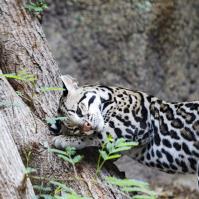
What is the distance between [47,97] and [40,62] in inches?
11.3

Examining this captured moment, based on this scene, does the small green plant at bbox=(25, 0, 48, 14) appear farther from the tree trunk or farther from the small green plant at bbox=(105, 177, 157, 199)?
the small green plant at bbox=(105, 177, 157, 199)

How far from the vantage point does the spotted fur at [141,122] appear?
3822mm

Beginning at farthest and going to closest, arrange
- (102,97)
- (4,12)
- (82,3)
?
(82,3) < (4,12) < (102,97)

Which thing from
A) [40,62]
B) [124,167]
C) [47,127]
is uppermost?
[40,62]

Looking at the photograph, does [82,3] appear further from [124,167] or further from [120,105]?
[120,105]

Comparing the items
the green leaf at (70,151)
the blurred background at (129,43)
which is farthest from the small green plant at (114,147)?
the blurred background at (129,43)

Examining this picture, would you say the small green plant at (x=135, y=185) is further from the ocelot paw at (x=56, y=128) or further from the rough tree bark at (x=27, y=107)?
the ocelot paw at (x=56, y=128)

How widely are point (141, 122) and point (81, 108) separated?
467 mm

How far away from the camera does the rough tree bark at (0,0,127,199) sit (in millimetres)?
2996

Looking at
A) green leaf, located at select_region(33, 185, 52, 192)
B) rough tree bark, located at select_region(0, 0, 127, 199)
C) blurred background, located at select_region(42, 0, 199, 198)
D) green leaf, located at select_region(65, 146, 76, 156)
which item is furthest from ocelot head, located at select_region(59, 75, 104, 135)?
blurred background, located at select_region(42, 0, 199, 198)

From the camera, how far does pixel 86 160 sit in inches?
146

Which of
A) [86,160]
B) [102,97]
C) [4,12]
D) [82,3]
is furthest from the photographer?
[82,3]

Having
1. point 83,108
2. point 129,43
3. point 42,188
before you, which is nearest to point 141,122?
point 83,108

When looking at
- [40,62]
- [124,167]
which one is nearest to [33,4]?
[40,62]
